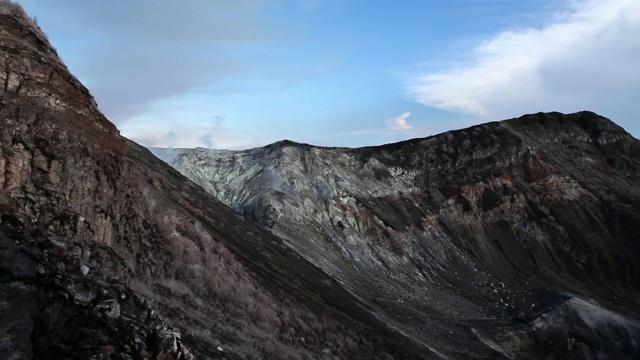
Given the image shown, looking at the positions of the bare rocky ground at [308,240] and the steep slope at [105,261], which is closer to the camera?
the steep slope at [105,261]

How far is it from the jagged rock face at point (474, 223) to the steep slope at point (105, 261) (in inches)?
573

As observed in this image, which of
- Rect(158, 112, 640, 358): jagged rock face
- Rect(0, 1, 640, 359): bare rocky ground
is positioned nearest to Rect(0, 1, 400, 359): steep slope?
Rect(0, 1, 640, 359): bare rocky ground

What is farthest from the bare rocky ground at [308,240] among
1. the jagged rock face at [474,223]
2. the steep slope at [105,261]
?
the jagged rock face at [474,223]

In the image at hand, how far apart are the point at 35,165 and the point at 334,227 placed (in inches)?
1708

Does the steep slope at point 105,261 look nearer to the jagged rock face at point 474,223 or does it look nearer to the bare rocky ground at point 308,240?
the bare rocky ground at point 308,240

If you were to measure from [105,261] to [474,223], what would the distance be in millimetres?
59598

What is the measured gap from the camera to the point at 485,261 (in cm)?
6644

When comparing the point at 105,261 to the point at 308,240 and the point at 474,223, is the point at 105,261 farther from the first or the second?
the point at 474,223

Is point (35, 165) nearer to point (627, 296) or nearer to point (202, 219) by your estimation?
point (202, 219)

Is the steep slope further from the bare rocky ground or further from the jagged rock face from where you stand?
the jagged rock face

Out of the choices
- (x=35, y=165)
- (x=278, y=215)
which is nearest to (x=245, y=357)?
(x=35, y=165)

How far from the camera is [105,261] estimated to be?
17469 millimetres

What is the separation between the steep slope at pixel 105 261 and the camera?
27.1 ft

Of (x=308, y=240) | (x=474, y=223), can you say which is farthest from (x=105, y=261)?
(x=474, y=223)
